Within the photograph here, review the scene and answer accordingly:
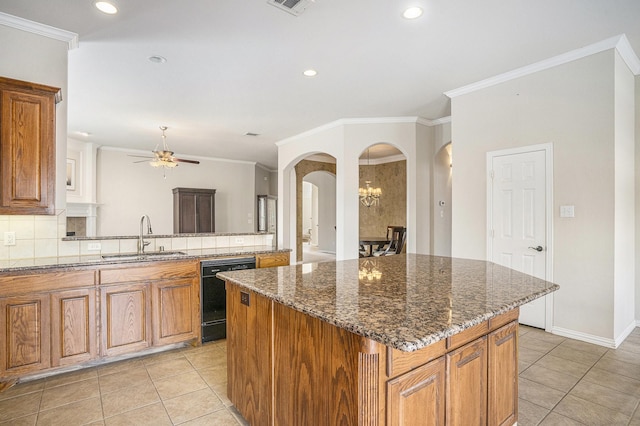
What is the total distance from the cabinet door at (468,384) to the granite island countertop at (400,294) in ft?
0.77

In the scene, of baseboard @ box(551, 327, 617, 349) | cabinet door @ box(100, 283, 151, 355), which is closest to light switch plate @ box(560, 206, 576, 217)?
baseboard @ box(551, 327, 617, 349)

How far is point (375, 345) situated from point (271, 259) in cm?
271

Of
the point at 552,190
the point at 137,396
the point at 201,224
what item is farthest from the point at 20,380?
the point at 201,224

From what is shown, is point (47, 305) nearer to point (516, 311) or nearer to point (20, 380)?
point (20, 380)

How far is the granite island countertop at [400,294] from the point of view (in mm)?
1109

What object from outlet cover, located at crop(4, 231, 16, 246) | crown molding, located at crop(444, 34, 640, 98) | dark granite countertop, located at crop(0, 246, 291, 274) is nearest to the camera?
dark granite countertop, located at crop(0, 246, 291, 274)

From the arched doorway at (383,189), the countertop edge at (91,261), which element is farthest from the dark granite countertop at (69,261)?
the arched doorway at (383,189)

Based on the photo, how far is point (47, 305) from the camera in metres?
2.55

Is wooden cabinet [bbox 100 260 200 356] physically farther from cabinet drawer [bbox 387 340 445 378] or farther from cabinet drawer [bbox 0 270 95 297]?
cabinet drawer [bbox 387 340 445 378]

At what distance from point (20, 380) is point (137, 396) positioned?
0.98m

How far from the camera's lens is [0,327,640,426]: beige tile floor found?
212 cm

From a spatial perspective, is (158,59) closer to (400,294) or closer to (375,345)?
(400,294)

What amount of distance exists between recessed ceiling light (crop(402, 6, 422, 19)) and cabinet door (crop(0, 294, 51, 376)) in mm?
3415

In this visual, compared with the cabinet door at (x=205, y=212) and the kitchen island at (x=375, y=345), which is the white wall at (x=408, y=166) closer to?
the kitchen island at (x=375, y=345)
